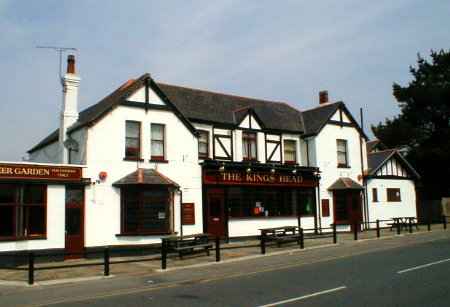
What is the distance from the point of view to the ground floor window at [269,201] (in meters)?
25.8

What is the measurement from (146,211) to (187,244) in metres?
3.25

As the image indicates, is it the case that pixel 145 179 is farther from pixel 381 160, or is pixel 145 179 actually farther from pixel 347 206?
pixel 381 160

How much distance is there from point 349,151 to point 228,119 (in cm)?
906

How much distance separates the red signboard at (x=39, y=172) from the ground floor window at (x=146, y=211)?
245 cm

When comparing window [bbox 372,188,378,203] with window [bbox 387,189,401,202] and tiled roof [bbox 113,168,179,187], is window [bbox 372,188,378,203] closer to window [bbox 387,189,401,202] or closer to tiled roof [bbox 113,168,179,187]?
window [bbox 387,189,401,202]

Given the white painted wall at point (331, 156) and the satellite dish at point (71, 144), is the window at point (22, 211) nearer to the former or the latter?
the satellite dish at point (71, 144)

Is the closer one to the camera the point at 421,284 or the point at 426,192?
the point at 421,284

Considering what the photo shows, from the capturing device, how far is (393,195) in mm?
33000

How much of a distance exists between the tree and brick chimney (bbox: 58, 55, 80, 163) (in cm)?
2885

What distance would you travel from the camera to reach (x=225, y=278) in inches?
537

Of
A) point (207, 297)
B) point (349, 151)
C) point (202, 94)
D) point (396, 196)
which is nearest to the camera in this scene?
point (207, 297)

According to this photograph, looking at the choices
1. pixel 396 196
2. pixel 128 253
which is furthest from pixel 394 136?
pixel 128 253

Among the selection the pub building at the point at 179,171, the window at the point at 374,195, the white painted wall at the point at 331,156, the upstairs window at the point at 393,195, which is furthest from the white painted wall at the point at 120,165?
the upstairs window at the point at 393,195

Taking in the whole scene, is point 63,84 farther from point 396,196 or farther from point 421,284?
point 396,196
